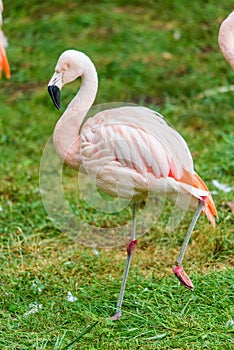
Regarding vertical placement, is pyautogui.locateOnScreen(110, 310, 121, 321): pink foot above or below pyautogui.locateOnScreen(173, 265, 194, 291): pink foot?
below

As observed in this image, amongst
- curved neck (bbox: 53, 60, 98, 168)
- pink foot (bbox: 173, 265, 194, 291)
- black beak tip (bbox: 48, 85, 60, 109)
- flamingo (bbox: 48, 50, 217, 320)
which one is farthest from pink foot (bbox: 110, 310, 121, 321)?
black beak tip (bbox: 48, 85, 60, 109)

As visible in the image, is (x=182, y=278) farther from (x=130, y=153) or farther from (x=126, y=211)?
(x=126, y=211)

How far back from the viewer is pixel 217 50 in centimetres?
770

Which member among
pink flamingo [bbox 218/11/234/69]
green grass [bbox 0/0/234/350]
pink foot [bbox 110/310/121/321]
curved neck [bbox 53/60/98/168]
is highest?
pink flamingo [bbox 218/11/234/69]

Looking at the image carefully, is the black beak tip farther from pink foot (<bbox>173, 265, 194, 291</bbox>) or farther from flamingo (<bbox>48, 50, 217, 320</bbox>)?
pink foot (<bbox>173, 265, 194, 291</bbox>)

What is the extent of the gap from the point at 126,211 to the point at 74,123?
1378 mm

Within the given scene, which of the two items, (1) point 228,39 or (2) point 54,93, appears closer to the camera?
(2) point 54,93

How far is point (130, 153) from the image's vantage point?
145 inches

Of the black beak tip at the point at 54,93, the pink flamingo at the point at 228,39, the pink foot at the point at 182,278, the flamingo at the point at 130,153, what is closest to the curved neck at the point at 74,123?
the flamingo at the point at 130,153

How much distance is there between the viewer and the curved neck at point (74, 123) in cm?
387

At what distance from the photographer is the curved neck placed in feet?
12.7

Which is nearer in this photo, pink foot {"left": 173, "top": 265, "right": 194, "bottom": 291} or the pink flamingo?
pink foot {"left": 173, "top": 265, "right": 194, "bottom": 291}

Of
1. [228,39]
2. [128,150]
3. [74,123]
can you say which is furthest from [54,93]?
[228,39]

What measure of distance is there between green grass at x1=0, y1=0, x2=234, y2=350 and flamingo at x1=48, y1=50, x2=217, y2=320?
0.24m
